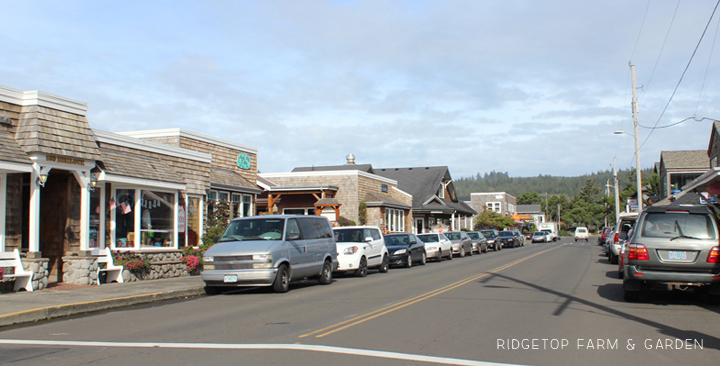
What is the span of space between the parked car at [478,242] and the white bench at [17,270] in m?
28.7

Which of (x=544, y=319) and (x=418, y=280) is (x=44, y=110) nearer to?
(x=418, y=280)

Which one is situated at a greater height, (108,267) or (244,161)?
(244,161)

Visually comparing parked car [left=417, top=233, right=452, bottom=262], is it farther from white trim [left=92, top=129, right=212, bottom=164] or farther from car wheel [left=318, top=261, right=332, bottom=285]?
car wheel [left=318, top=261, right=332, bottom=285]

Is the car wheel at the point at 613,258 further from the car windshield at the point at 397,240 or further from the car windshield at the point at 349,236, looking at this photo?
the car windshield at the point at 349,236

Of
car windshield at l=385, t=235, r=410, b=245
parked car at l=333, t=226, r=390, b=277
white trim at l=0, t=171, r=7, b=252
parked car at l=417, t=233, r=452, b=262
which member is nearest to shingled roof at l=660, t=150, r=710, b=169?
parked car at l=417, t=233, r=452, b=262

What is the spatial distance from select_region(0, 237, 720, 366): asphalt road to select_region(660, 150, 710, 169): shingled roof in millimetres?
37277

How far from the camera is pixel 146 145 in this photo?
19.0 metres

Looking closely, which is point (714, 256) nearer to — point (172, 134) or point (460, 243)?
point (172, 134)

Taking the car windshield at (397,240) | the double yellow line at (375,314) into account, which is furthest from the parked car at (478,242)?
the double yellow line at (375,314)

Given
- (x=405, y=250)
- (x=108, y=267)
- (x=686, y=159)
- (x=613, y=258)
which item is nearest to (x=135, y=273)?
(x=108, y=267)

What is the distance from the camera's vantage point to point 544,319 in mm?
9773

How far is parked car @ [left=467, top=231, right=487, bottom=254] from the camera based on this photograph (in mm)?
38094

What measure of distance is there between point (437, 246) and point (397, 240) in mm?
4380

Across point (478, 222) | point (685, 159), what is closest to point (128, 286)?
point (685, 159)
